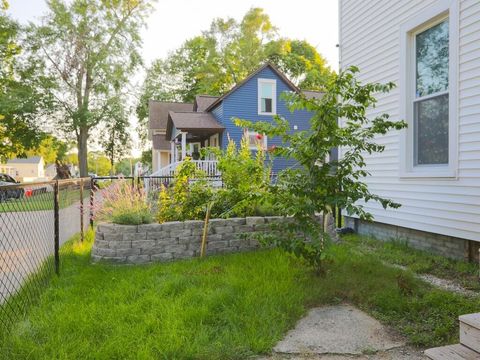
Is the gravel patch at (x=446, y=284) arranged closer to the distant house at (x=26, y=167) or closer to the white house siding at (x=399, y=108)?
the white house siding at (x=399, y=108)

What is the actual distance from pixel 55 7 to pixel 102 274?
23.7 meters

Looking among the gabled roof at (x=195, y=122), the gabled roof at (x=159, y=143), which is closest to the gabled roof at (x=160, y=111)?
the gabled roof at (x=159, y=143)

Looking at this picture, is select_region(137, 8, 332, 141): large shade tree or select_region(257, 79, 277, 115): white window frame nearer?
select_region(257, 79, 277, 115): white window frame

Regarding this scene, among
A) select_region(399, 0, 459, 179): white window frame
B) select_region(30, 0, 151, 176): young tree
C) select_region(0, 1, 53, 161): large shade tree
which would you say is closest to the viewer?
select_region(399, 0, 459, 179): white window frame

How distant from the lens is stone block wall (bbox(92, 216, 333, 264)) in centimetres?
426

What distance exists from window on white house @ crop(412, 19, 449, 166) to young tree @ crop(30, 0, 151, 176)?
20812 mm

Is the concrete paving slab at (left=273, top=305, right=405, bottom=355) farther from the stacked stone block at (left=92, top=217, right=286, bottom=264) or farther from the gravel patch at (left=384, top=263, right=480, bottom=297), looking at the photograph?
the stacked stone block at (left=92, top=217, right=286, bottom=264)

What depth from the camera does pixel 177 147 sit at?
20312mm

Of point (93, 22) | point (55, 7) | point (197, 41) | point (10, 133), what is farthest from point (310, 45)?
point (10, 133)

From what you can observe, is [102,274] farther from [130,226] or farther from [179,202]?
[179,202]

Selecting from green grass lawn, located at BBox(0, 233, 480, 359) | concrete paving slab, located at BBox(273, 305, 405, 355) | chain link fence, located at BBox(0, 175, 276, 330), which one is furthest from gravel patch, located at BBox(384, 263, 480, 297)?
chain link fence, located at BBox(0, 175, 276, 330)

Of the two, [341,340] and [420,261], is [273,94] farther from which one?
[341,340]

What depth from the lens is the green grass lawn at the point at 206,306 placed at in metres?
2.31

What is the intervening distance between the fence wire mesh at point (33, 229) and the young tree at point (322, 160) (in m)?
2.23
